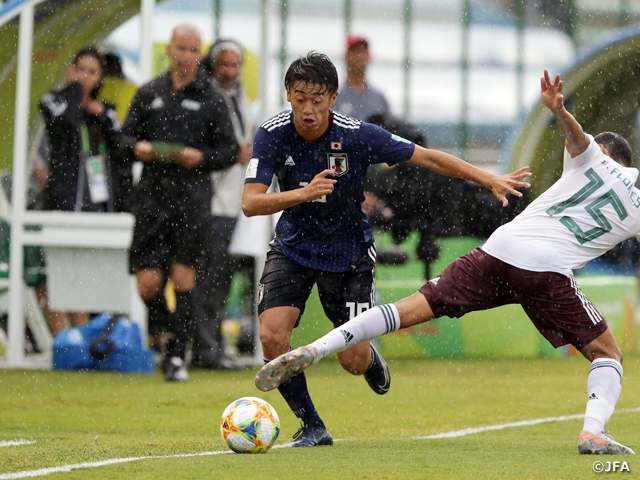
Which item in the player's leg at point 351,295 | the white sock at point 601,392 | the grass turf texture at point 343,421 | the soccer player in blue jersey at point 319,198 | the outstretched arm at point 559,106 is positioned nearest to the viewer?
the grass turf texture at point 343,421

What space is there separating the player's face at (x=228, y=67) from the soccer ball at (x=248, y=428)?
18.3 feet

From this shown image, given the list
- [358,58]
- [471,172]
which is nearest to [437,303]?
[471,172]

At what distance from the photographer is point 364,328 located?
5.86m

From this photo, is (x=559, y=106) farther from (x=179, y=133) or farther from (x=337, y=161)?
(x=179, y=133)

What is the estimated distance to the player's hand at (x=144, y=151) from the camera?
981cm

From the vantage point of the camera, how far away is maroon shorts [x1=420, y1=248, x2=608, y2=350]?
5891mm

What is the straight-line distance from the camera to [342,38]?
2227 centimetres

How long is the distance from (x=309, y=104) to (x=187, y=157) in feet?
13.6

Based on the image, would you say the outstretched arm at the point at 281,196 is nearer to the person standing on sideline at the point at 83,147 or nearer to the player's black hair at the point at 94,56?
the person standing on sideline at the point at 83,147

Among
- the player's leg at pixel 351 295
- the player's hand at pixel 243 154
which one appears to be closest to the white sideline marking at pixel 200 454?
the player's leg at pixel 351 295

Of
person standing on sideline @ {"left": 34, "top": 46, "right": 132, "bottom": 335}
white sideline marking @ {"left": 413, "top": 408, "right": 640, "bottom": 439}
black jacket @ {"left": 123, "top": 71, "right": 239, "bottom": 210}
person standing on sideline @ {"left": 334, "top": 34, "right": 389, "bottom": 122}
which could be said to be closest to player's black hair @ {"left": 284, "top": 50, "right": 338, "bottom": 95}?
white sideline marking @ {"left": 413, "top": 408, "right": 640, "bottom": 439}

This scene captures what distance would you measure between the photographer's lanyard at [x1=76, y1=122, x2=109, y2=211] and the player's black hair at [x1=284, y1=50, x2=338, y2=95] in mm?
5540

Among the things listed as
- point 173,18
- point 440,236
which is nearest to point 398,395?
point 440,236

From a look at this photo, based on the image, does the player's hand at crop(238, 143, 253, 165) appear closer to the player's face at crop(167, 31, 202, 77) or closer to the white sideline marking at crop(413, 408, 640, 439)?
the player's face at crop(167, 31, 202, 77)
